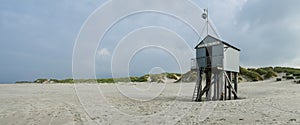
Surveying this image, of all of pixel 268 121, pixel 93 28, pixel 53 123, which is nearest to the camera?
pixel 268 121

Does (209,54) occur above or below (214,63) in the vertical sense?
above

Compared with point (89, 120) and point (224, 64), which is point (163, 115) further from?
point (224, 64)

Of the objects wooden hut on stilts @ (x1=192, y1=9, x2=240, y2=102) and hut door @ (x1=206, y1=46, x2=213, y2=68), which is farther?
hut door @ (x1=206, y1=46, x2=213, y2=68)

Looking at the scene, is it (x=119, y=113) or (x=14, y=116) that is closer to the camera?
(x=14, y=116)

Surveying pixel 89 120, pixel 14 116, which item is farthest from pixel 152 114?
pixel 14 116

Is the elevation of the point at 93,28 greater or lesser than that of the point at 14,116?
greater

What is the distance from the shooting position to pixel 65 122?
28.7ft

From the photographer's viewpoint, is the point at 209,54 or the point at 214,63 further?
the point at 209,54

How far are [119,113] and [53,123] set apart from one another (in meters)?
2.67

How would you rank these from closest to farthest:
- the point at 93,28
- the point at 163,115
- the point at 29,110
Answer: the point at 93,28, the point at 163,115, the point at 29,110

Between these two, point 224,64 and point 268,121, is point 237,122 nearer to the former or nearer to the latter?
point 268,121

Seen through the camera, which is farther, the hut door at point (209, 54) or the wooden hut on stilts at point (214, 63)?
the hut door at point (209, 54)

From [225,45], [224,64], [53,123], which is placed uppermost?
[225,45]

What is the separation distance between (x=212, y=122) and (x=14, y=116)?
22.1 feet
